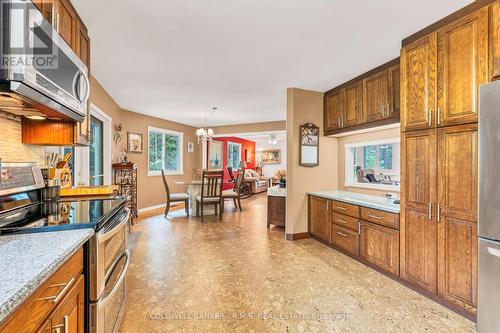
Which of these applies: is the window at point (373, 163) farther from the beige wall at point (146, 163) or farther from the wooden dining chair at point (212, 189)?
the beige wall at point (146, 163)

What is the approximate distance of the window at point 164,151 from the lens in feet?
19.3

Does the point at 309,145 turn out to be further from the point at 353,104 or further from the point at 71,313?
the point at 71,313

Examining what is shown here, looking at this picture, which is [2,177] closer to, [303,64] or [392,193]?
[303,64]

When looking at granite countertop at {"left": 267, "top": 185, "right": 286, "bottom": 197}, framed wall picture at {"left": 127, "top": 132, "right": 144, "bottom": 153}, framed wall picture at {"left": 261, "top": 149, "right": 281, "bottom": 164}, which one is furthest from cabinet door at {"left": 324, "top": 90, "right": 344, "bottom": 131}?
framed wall picture at {"left": 261, "top": 149, "right": 281, "bottom": 164}

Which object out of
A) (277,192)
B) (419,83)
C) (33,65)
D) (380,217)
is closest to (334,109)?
(419,83)

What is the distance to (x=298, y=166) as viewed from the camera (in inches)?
142

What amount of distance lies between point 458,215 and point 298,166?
2.04 metres

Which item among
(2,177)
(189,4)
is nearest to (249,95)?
(189,4)

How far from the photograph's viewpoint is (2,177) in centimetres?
136

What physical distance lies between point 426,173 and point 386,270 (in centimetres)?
112

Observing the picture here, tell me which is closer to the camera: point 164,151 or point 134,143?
point 134,143

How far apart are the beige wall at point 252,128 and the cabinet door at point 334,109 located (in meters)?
2.28

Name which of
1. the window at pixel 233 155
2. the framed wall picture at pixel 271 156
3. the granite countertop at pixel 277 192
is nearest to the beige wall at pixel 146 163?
Result: the granite countertop at pixel 277 192

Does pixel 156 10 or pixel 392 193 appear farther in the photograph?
pixel 392 193
